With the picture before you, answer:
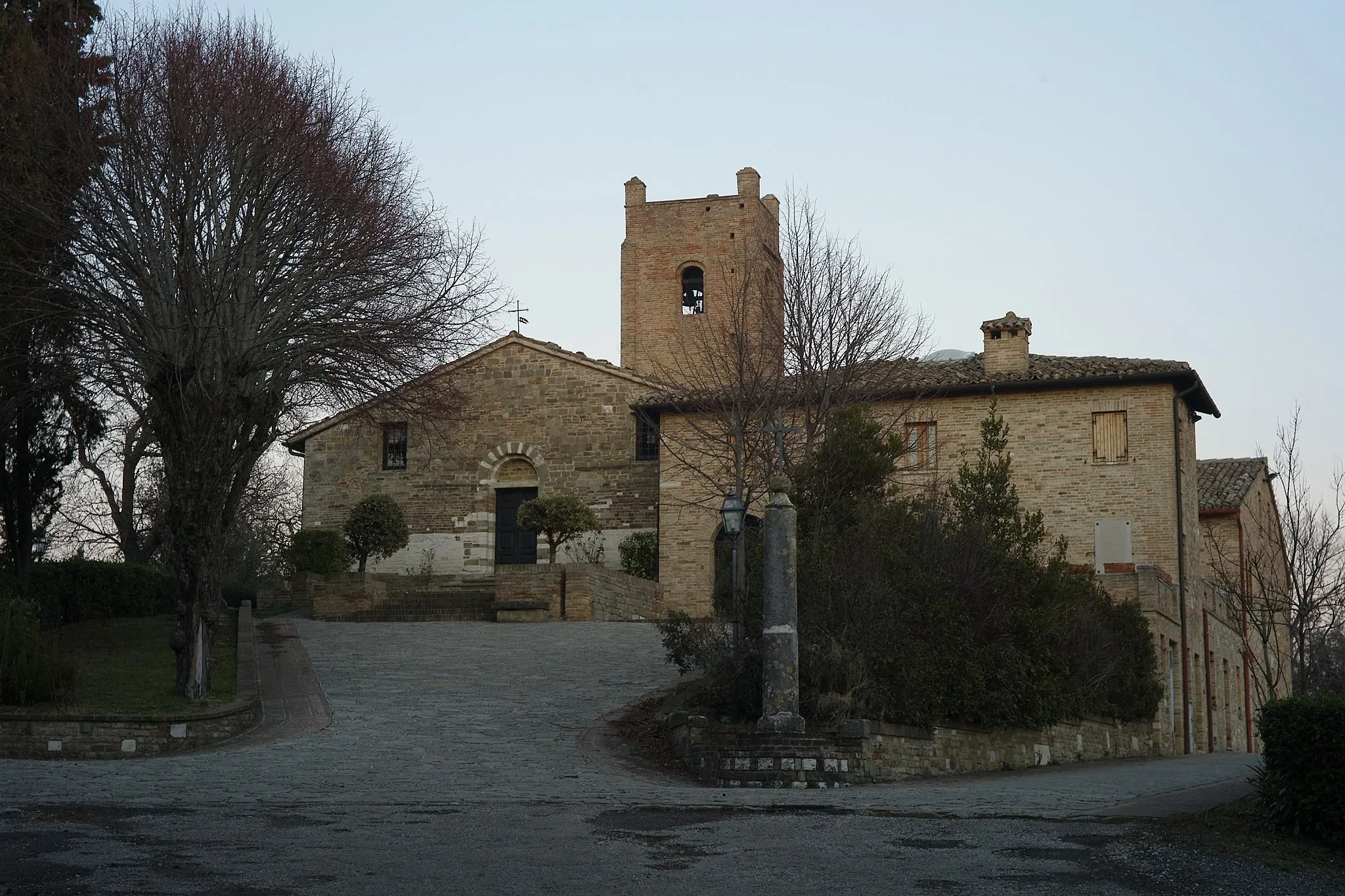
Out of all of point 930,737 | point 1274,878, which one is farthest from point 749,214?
point 1274,878

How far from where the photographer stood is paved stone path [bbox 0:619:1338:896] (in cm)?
746

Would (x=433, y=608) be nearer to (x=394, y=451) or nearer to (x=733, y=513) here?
(x=394, y=451)

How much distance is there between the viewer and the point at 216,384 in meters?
18.0

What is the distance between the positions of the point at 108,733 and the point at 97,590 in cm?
1114

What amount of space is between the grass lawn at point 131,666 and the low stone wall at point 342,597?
218 centimetres

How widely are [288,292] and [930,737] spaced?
1020cm

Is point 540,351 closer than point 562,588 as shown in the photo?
No

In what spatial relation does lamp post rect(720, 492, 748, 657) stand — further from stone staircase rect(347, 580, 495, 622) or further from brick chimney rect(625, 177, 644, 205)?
brick chimney rect(625, 177, 644, 205)

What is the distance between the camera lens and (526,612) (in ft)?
90.0

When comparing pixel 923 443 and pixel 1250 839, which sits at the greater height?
pixel 923 443

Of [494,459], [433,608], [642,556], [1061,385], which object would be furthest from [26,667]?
[1061,385]

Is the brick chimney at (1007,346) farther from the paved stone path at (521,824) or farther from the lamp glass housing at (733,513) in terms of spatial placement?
the lamp glass housing at (733,513)

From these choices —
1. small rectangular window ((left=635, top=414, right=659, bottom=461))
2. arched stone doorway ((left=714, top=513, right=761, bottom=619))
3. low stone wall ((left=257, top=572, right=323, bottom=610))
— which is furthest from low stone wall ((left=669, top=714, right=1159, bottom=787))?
small rectangular window ((left=635, top=414, right=659, bottom=461))

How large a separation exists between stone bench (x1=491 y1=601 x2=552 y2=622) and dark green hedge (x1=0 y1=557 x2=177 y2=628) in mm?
6218
